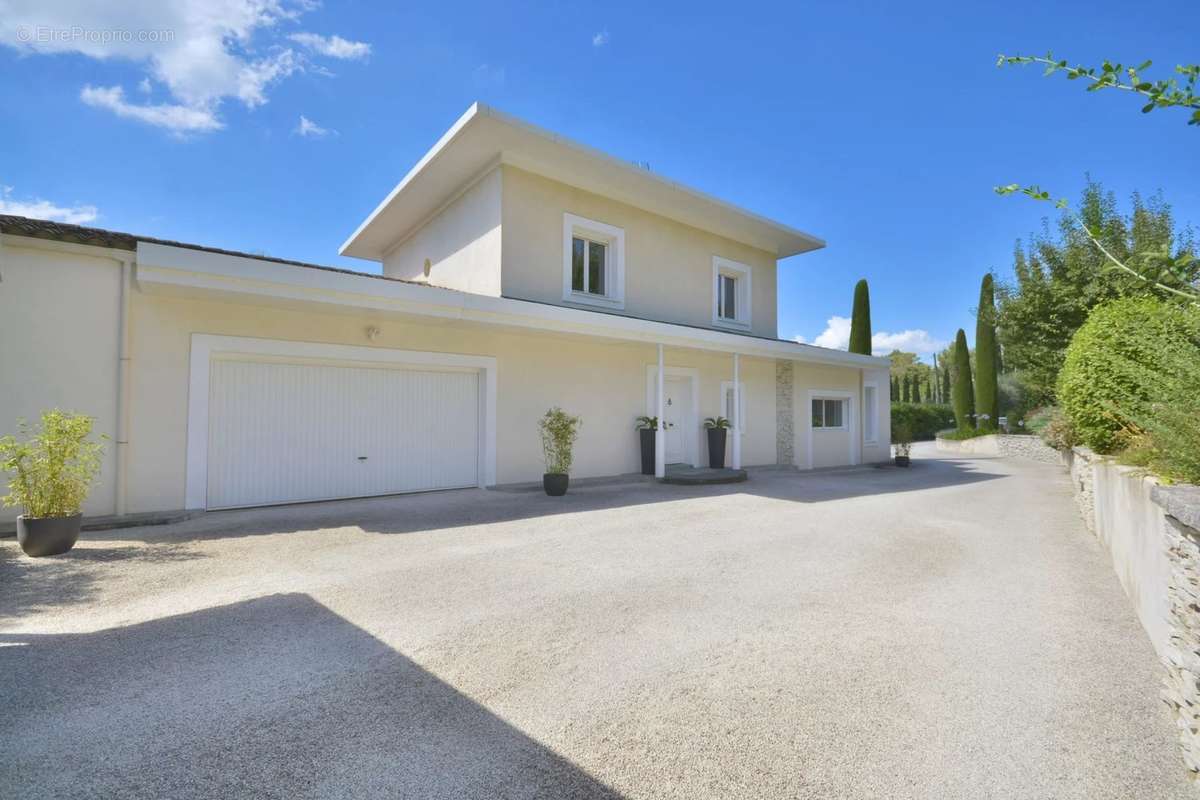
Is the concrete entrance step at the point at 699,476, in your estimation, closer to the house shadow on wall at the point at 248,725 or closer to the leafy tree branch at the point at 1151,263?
the house shadow on wall at the point at 248,725

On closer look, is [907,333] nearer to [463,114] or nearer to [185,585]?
[463,114]

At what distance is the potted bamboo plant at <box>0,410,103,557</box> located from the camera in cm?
516

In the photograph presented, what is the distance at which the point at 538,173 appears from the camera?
35.2ft

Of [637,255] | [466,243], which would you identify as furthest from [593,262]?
[466,243]

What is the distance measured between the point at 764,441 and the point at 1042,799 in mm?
12340

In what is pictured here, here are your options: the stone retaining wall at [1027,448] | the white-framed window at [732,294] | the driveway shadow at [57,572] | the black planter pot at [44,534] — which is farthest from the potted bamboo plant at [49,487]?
the stone retaining wall at [1027,448]

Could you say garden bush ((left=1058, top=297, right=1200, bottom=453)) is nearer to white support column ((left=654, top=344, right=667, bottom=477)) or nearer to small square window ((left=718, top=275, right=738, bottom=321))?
white support column ((left=654, top=344, right=667, bottom=477))

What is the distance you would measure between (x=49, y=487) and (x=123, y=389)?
1854 mm

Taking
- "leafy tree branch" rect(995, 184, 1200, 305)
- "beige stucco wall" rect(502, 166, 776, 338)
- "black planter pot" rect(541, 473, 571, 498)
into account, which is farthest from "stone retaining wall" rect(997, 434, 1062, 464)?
"leafy tree branch" rect(995, 184, 1200, 305)

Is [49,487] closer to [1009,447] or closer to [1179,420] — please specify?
[1179,420]

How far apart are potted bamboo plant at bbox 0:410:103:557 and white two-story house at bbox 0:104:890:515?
143 cm

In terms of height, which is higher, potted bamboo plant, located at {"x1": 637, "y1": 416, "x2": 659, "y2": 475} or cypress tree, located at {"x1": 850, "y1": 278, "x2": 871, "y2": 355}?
cypress tree, located at {"x1": 850, "y1": 278, "x2": 871, "y2": 355}

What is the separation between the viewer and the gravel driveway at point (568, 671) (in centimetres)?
221

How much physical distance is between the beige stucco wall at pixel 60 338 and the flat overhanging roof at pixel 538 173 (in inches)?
225
